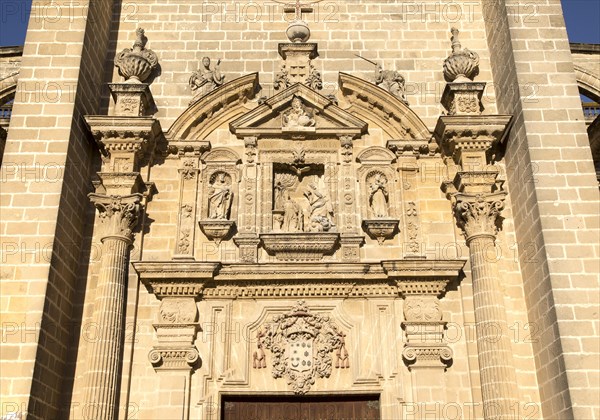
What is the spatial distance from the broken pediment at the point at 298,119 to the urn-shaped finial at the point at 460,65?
1570mm

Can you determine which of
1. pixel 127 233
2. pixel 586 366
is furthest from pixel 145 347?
pixel 586 366

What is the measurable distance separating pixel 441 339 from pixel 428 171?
255 centimetres

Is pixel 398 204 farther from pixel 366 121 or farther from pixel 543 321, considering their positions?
pixel 543 321

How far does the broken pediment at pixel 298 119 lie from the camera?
10.5 m

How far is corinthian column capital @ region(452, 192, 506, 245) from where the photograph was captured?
9.58 meters

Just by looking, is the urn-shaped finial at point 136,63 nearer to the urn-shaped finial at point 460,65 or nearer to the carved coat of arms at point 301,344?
the carved coat of arms at point 301,344

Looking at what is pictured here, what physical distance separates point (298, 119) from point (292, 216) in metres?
1.54

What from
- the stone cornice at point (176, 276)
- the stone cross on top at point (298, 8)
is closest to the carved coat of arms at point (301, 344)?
the stone cornice at point (176, 276)

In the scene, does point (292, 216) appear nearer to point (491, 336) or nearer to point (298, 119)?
point (298, 119)

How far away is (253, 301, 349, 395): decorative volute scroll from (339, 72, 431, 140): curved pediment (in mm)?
3080

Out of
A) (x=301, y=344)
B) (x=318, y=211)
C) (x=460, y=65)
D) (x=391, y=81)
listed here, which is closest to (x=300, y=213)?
(x=318, y=211)

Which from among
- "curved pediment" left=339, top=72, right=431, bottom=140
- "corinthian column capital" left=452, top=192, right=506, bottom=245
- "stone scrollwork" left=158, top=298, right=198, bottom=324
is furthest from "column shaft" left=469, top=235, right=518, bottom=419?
"stone scrollwork" left=158, top=298, right=198, bottom=324

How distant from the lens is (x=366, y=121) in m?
10.8

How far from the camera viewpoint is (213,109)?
1066 cm
